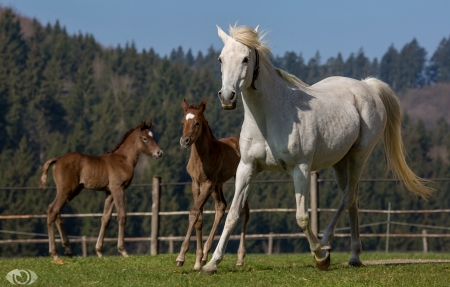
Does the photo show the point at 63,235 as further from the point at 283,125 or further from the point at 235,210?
the point at 283,125

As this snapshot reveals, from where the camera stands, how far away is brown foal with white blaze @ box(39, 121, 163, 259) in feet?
39.4

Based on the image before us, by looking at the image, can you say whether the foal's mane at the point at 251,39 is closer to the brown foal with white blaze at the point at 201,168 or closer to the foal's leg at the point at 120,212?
the brown foal with white blaze at the point at 201,168

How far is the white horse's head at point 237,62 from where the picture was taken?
7.11 meters

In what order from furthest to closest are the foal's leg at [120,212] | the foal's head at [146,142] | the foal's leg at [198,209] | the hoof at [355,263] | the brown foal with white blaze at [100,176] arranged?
1. the foal's head at [146,142]
2. the foal's leg at [120,212]
3. the brown foal with white blaze at [100,176]
4. the foal's leg at [198,209]
5. the hoof at [355,263]

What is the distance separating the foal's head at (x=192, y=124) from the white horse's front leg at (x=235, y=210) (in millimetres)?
1401

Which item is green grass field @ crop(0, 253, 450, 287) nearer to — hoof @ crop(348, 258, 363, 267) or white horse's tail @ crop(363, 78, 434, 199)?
hoof @ crop(348, 258, 363, 267)

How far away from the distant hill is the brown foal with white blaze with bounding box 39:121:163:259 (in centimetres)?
14480

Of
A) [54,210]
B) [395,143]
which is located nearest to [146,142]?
[54,210]

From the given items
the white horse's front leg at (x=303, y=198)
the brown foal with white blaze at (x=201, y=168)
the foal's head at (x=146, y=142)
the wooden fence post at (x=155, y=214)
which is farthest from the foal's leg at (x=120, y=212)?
the white horse's front leg at (x=303, y=198)

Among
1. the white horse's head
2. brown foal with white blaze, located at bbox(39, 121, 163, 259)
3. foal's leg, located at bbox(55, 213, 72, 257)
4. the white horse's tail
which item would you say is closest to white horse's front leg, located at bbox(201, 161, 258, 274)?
the white horse's head

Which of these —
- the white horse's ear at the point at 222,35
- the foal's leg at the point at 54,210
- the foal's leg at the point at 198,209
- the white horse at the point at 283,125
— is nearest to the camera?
the white horse at the point at 283,125

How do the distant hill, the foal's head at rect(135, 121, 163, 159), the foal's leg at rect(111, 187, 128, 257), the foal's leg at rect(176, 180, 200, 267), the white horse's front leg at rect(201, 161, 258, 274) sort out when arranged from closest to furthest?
the white horse's front leg at rect(201, 161, 258, 274)
the foal's leg at rect(176, 180, 200, 267)
the foal's leg at rect(111, 187, 128, 257)
the foal's head at rect(135, 121, 163, 159)
the distant hill

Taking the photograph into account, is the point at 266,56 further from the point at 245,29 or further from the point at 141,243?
the point at 141,243

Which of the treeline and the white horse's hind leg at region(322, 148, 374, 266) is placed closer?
the white horse's hind leg at region(322, 148, 374, 266)
